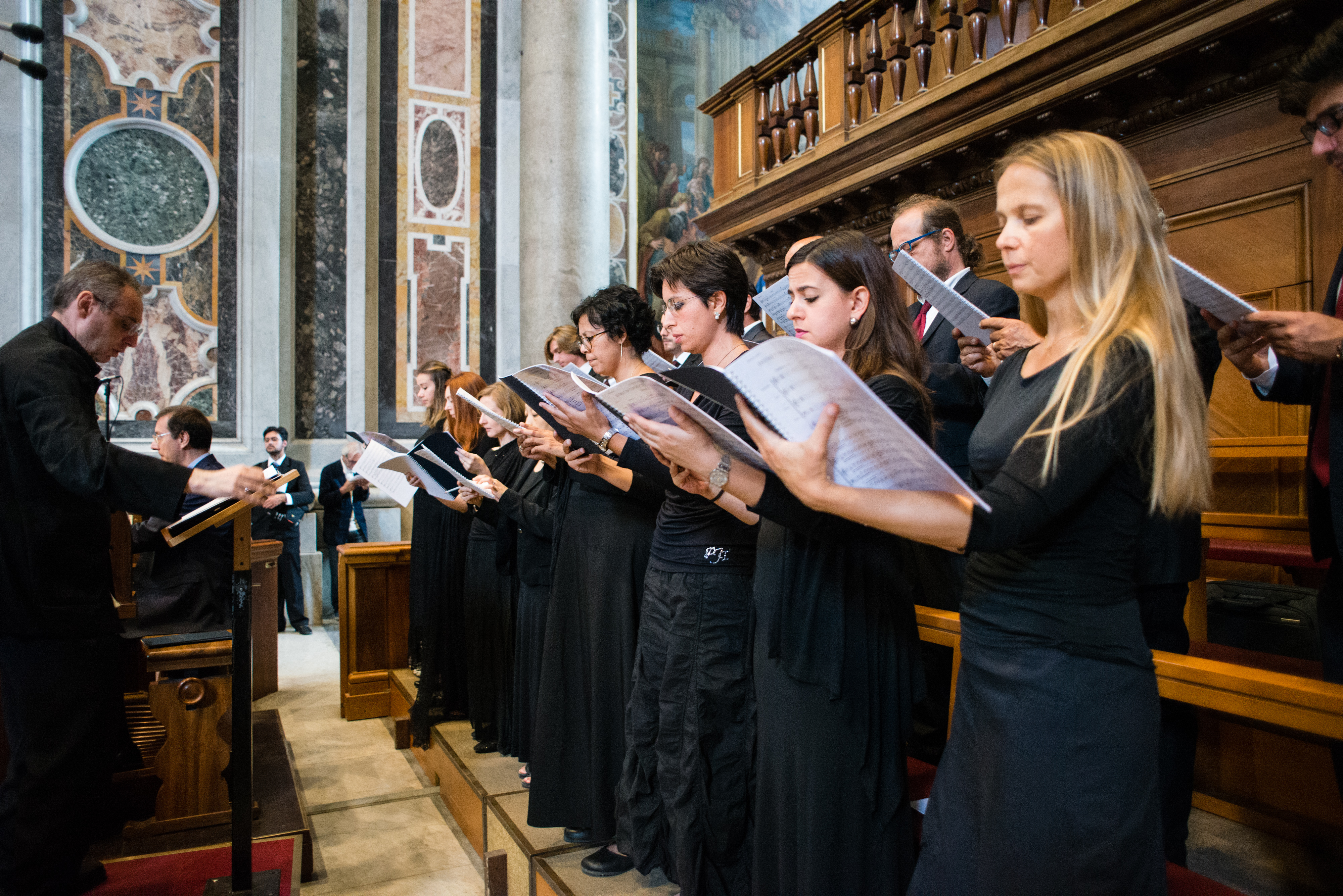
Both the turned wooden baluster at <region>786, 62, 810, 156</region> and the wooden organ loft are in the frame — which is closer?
the wooden organ loft

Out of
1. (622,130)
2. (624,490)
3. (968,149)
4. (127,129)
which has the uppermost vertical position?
(622,130)

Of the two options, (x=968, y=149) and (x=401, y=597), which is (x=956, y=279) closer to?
(x=968, y=149)

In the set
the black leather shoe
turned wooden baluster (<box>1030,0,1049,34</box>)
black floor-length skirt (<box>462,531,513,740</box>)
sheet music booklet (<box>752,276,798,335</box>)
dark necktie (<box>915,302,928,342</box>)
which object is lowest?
the black leather shoe

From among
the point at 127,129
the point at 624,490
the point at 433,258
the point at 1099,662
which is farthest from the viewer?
the point at 433,258

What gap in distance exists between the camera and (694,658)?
2.10 metres

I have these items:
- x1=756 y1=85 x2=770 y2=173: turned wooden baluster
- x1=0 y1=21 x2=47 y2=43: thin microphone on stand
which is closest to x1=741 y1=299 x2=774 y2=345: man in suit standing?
x1=756 y1=85 x2=770 y2=173: turned wooden baluster

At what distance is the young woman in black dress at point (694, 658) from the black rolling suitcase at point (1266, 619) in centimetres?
157

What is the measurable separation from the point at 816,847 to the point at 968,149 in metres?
3.40

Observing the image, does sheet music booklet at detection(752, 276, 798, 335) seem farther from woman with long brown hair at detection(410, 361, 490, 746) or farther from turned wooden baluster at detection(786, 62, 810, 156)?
turned wooden baluster at detection(786, 62, 810, 156)

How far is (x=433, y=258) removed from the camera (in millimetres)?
8320

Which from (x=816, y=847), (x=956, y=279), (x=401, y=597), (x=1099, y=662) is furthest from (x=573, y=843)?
(x=401, y=597)

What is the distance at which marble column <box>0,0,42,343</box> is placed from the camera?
22.2 ft

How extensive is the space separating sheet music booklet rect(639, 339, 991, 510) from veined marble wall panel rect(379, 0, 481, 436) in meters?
Answer: 7.34

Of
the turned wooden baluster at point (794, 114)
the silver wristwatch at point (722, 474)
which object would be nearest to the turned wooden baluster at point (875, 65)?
the turned wooden baluster at point (794, 114)
